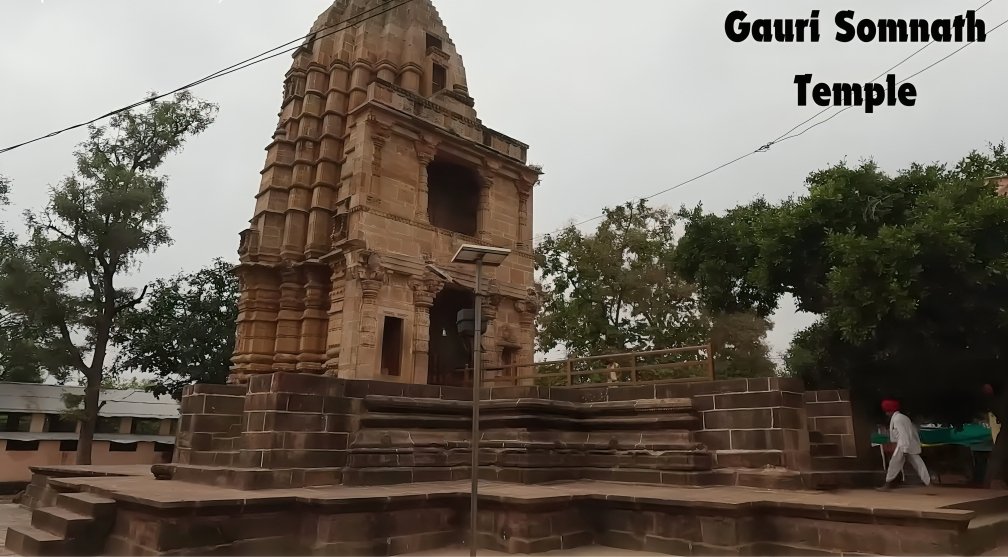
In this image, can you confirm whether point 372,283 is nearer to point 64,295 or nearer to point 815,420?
point 815,420

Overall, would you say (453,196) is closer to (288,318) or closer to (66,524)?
(288,318)

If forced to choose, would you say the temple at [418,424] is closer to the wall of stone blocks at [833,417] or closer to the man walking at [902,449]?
the wall of stone blocks at [833,417]

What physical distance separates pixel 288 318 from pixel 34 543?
981 centimetres

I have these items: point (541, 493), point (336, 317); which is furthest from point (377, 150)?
point (541, 493)

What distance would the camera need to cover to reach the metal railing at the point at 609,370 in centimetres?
1033

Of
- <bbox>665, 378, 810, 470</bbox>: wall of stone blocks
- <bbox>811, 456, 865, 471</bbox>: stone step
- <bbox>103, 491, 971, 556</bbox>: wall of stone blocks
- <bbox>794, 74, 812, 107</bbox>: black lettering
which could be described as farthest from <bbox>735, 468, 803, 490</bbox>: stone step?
<bbox>794, 74, 812, 107</bbox>: black lettering

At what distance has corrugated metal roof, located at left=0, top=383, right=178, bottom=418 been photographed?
2422 centimetres

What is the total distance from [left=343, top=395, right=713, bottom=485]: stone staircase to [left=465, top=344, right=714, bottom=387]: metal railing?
2.11 ft

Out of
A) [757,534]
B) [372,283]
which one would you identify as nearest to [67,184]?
[372,283]

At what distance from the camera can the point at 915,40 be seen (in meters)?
7.72

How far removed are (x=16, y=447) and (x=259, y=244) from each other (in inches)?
521

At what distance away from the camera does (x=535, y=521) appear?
7.29 m

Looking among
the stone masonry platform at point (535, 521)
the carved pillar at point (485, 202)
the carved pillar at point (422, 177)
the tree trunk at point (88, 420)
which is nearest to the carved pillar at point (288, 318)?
the carved pillar at point (422, 177)

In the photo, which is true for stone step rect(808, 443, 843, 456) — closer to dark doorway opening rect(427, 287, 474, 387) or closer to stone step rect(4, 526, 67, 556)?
dark doorway opening rect(427, 287, 474, 387)
